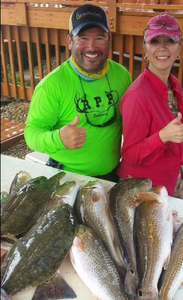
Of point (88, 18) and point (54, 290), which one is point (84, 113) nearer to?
point (88, 18)

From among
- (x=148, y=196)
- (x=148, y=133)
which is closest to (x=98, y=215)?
(x=148, y=196)

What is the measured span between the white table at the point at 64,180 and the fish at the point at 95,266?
48 mm

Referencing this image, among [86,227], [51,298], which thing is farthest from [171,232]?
[51,298]

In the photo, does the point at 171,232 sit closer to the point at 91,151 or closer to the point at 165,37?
the point at 91,151

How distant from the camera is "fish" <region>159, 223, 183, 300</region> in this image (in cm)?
118

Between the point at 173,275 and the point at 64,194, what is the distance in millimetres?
579

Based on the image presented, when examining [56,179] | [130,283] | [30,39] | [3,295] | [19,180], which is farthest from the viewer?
[56,179]

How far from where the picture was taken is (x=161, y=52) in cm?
192

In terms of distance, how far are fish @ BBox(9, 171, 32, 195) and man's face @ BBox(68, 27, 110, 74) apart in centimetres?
77

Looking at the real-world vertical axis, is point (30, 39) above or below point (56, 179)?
above

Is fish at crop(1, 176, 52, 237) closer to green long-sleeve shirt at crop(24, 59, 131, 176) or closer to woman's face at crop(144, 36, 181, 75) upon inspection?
green long-sleeve shirt at crop(24, 59, 131, 176)

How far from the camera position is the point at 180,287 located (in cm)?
123

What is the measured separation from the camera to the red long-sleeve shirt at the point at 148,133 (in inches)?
72.2

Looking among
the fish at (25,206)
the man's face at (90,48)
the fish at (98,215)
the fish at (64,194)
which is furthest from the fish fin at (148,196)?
the man's face at (90,48)
